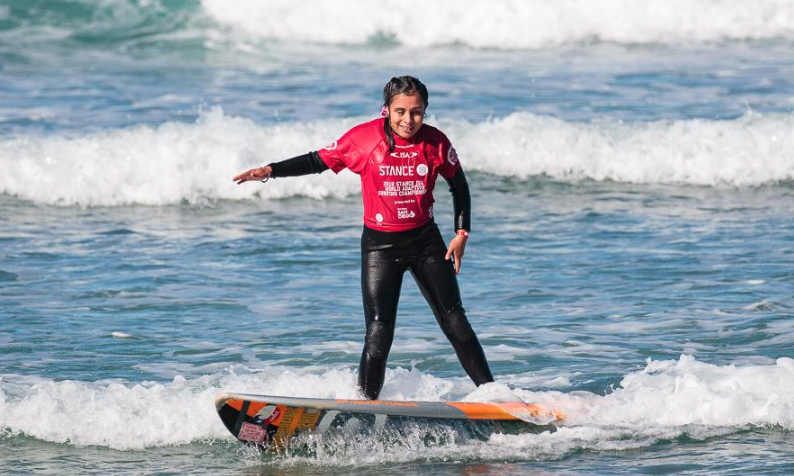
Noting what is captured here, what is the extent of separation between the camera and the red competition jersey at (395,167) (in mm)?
6184

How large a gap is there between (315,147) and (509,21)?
9.85 meters

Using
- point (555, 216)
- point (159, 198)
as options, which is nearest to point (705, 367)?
point (555, 216)

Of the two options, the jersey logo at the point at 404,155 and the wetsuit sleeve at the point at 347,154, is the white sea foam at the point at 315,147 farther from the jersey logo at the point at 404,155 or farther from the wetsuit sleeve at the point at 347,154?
the jersey logo at the point at 404,155

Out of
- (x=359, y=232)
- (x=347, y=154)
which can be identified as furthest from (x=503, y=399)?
(x=359, y=232)

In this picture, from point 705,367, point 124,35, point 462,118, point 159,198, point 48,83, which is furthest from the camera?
point 124,35

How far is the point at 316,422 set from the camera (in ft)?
19.9

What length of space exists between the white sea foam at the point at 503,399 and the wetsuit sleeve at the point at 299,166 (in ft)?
4.54

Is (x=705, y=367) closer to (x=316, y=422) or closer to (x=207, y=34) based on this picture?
(x=316, y=422)

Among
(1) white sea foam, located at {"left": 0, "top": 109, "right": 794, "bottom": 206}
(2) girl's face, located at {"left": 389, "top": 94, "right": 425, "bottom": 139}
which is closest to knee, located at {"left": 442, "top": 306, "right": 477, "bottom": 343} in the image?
(2) girl's face, located at {"left": 389, "top": 94, "right": 425, "bottom": 139}

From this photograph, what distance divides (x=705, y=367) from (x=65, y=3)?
2098 centimetres

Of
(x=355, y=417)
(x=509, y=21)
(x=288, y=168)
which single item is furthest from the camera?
(x=509, y=21)

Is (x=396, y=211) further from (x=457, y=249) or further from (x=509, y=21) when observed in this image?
(x=509, y=21)

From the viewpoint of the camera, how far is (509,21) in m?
24.9

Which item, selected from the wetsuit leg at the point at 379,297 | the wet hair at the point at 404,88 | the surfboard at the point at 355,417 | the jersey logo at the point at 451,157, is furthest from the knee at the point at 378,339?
the wet hair at the point at 404,88
